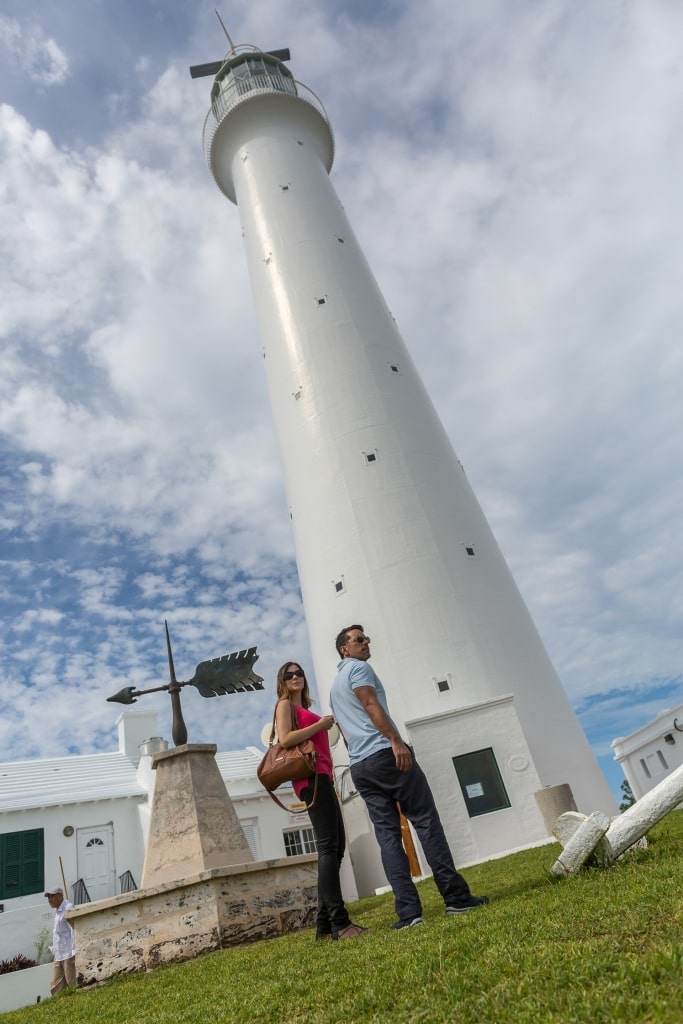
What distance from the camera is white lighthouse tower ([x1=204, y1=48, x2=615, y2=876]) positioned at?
14.7 m

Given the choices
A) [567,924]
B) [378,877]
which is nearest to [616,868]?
[567,924]

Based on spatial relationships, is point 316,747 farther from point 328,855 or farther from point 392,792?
point 392,792

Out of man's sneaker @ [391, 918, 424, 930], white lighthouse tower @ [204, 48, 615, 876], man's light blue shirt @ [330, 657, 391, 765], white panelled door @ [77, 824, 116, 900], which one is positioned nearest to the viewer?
man's sneaker @ [391, 918, 424, 930]

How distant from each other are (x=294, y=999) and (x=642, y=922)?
170 cm

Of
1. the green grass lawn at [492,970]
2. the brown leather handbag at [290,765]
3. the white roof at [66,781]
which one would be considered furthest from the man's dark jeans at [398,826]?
the white roof at [66,781]

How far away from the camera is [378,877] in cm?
1533

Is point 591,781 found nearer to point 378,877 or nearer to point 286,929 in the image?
point 378,877

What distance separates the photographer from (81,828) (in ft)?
65.0

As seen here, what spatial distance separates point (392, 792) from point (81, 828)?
1818 cm

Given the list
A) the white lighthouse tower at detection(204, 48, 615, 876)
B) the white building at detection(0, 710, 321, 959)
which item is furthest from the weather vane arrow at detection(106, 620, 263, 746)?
the white building at detection(0, 710, 321, 959)

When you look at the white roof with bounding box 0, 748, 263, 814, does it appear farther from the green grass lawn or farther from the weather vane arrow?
the green grass lawn

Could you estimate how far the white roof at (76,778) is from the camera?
65.2ft

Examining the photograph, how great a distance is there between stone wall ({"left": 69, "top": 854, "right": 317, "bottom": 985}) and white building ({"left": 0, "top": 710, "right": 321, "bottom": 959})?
33.5 ft

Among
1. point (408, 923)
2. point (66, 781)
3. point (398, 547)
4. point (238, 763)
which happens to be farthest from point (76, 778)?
point (408, 923)
